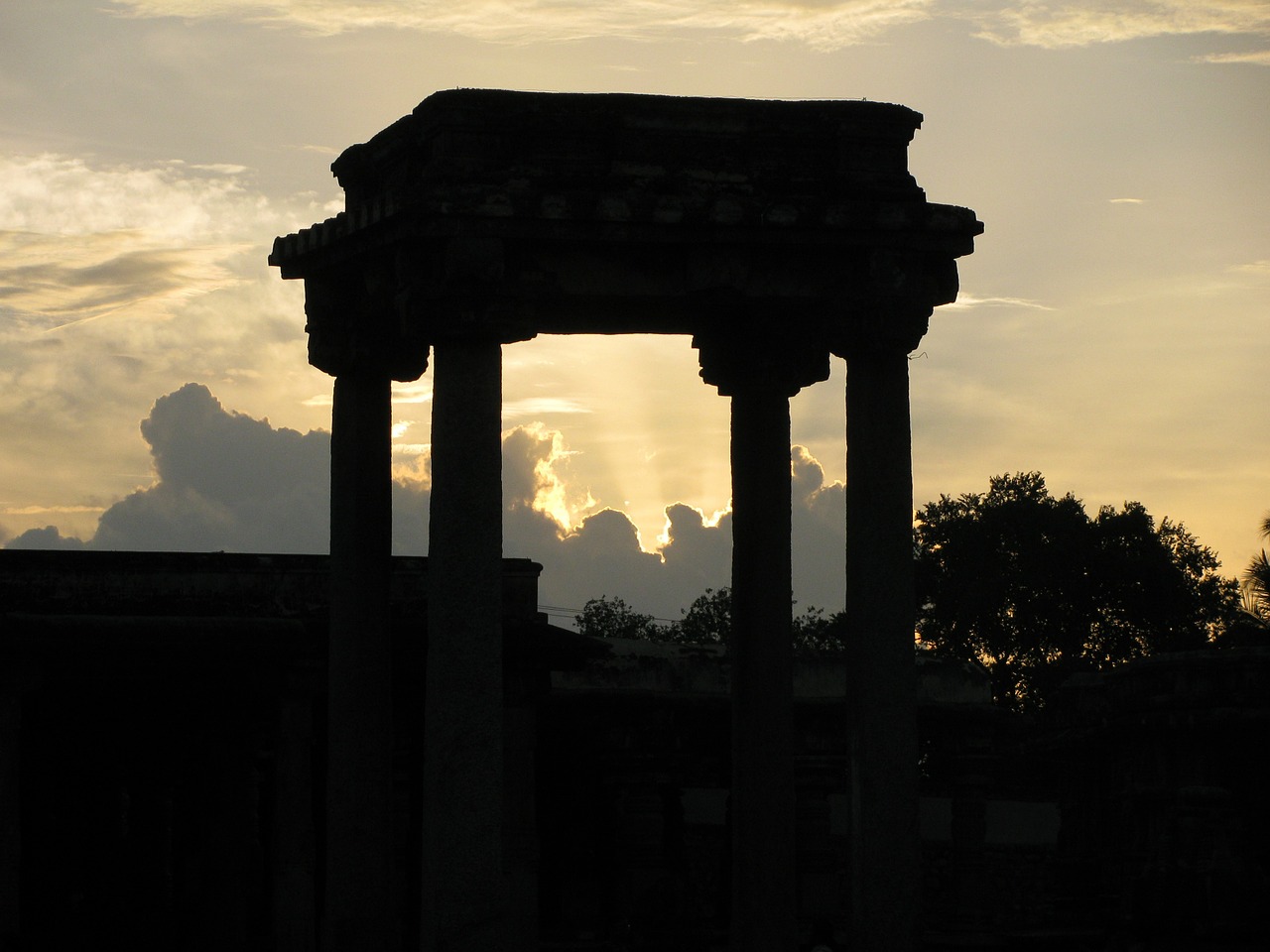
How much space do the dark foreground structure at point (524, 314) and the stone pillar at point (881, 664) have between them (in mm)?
20

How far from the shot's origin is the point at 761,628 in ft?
65.7

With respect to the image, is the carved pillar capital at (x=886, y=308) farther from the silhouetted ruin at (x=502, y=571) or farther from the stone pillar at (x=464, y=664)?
the stone pillar at (x=464, y=664)

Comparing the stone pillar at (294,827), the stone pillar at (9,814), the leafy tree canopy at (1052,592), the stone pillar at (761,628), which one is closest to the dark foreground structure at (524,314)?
the stone pillar at (761,628)

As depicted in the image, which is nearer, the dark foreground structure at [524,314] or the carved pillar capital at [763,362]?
the dark foreground structure at [524,314]

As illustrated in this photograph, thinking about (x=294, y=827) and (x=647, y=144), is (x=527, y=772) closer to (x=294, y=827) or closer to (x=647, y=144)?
(x=294, y=827)

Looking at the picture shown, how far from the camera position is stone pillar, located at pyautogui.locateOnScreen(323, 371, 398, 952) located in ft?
58.9

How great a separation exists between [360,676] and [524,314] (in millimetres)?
3994

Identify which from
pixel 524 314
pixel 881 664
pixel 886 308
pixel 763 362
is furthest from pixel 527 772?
pixel 886 308

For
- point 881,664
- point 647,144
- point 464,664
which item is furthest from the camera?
point 647,144

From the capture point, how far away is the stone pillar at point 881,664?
16.7 m

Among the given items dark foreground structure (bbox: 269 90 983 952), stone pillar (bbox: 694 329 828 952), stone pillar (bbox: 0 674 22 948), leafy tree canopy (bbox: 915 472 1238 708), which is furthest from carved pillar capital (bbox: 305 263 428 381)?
leafy tree canopy (bbox: 915 472 1238 708)

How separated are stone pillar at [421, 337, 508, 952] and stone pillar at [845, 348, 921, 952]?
317 cm

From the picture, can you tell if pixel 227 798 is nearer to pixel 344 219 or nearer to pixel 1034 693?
pixel 344 219

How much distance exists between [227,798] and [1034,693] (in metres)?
58.7
